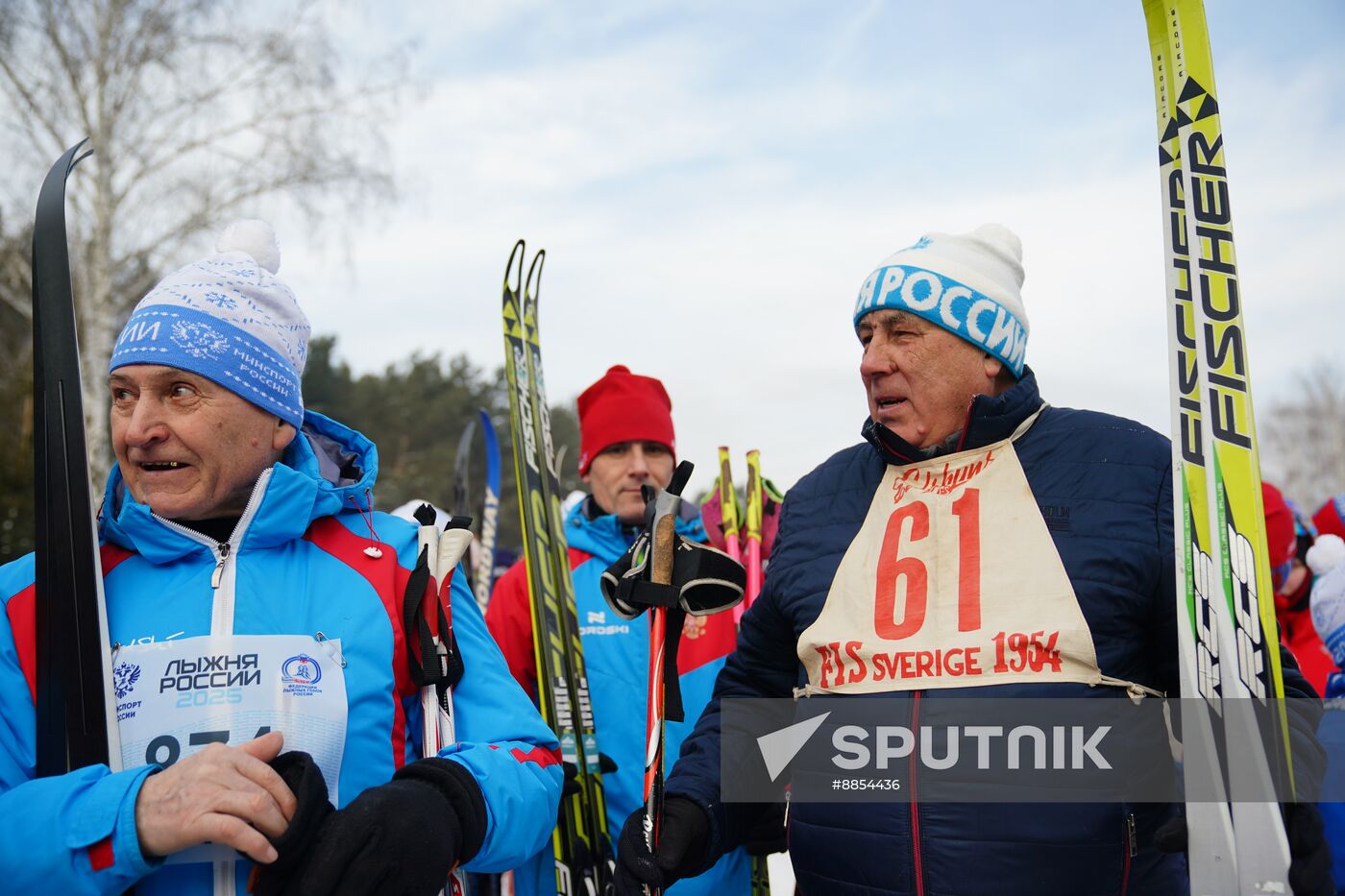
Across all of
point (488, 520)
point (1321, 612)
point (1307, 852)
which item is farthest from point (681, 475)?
point (488, 520)

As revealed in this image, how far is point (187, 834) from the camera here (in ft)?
4.33

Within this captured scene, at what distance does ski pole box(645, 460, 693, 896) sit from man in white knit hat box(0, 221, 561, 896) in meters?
0.36

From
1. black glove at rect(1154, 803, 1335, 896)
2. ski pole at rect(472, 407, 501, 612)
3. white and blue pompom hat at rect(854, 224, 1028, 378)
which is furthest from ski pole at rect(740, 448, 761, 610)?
ski pole at rect(472, 407, 501, 612)

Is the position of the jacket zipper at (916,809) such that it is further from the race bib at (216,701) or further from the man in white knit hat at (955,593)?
the race bib at (216,701)

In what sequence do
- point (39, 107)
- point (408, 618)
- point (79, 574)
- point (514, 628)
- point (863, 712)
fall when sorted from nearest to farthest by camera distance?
1. point (79, 574)
2. point (408, 618)
3. point (863, 712)
4. point (514, 628)
5. point (39, 107)

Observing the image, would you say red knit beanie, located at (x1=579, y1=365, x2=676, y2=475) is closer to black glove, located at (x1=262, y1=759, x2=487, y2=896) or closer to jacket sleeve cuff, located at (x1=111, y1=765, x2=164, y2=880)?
black glove, located at (x1=262, y1=759, x2=487, y2=896)

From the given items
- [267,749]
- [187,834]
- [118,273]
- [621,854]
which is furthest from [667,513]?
[118,273]

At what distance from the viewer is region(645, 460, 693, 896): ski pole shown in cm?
201

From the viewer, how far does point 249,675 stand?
1.57 meters

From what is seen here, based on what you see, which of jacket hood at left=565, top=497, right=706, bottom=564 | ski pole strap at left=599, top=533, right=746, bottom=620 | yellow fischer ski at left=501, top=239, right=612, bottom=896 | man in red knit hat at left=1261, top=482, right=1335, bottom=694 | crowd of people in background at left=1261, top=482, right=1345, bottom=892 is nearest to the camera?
crowd of people in background at left=1261, top=482, right=1345, bottom=892

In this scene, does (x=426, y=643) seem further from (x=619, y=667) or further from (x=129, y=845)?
(x=619, y=667)

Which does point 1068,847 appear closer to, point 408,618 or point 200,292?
point 408,618

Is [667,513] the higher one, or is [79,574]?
[667,513]

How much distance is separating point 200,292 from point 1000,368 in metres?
1.53
